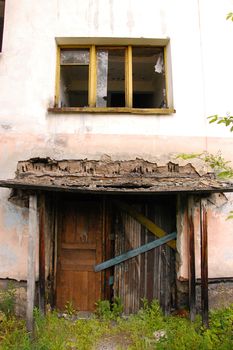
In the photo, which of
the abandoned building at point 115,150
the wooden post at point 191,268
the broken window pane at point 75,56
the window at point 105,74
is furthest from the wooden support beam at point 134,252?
the broken window pane at point 75,56

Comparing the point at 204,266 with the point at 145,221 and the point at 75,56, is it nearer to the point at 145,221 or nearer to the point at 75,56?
the point at 145,221

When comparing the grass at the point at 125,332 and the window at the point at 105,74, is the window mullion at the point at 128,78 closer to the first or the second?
the window at the point at 105,74

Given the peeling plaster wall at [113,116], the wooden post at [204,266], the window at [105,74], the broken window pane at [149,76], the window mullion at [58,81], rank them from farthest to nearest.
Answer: the broken window pane at [149,76] → the window at [105,74] → the window mullion at [58,81] → the peeling plaster wall at [113,116] → the wooden post at [204,266]

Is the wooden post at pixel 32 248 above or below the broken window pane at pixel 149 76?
below

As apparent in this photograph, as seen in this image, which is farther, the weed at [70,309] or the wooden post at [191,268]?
the weed at [70,309]

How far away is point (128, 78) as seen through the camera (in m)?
6.61

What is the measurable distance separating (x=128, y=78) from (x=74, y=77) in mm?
1199

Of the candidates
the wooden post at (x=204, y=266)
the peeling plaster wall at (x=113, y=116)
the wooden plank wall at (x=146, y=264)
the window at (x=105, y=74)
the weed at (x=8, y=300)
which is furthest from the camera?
the window at (x=105, y=74)

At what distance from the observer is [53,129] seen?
620 centimetres

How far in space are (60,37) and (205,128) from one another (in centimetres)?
326

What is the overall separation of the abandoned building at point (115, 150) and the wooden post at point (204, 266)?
3.8 inches

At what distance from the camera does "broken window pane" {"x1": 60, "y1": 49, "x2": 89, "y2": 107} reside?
6699mm

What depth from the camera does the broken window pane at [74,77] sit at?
22.0 feet

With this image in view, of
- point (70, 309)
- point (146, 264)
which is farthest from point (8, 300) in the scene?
point (146, 264)
